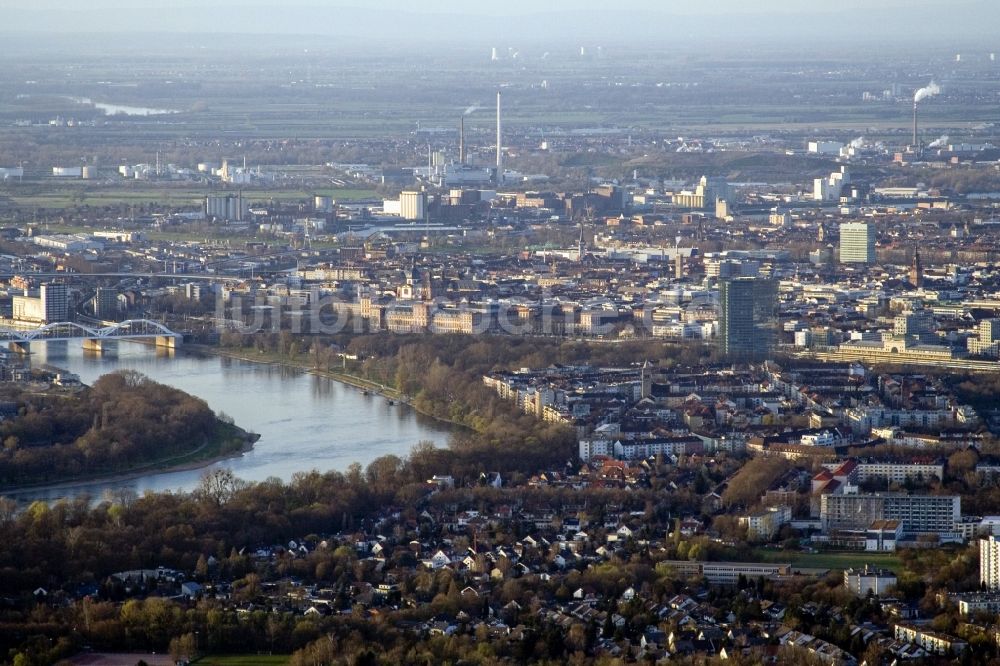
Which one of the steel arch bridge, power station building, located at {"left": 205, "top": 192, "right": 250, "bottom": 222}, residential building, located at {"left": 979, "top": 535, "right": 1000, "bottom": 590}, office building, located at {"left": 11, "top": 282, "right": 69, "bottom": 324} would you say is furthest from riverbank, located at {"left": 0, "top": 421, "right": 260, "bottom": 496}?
power station building, located at {"left": 205, "top": 192, "right": 250, "bottom": 222}

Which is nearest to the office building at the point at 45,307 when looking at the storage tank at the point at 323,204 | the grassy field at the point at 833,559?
the storage tank at the point at 323,204

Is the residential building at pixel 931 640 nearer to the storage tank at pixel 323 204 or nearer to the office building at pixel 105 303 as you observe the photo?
the office building at pixel 105 303

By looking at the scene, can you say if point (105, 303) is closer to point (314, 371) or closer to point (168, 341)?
point (168, 341)

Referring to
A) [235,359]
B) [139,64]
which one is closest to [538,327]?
[235,359]

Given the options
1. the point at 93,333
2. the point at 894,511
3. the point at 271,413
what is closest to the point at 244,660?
the point at 894,511

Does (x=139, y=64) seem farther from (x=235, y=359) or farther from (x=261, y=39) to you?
(x=235, y=359)

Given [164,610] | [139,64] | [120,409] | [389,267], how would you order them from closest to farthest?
[164,610]
[120,409]
[389,267]
[139,64]
